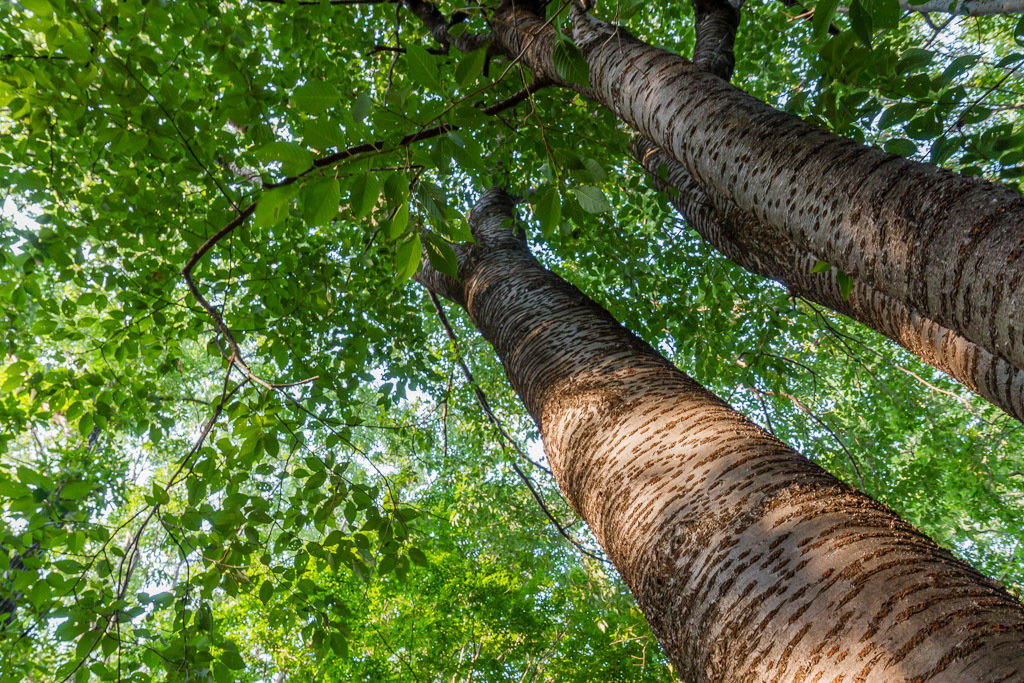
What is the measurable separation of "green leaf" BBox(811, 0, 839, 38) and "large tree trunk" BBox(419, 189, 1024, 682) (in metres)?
0.87

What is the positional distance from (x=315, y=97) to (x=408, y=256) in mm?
346

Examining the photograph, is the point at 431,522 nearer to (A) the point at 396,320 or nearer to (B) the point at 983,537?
(A) the point at 396,320

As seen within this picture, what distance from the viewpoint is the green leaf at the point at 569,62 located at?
42.4 inches

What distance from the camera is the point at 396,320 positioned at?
14.1ft

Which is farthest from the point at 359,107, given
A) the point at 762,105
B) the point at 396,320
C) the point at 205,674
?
the point at 396,320

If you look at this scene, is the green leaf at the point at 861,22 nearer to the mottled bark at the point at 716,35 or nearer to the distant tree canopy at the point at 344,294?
the distant tree canopy at the point at 344,294

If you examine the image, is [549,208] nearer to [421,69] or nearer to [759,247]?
[421,69]

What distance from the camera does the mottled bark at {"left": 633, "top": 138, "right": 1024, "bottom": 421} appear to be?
2053 millimetres

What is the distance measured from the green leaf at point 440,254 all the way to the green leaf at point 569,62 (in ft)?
1.47

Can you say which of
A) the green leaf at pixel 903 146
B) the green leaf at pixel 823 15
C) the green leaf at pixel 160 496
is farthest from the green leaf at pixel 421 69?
the green leaf at pixel 160 496

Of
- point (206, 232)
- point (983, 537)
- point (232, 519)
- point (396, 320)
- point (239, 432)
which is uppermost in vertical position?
point (396, 320)

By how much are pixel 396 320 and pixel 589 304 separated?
2.50 meters

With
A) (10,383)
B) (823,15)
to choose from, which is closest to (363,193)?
(823,15)

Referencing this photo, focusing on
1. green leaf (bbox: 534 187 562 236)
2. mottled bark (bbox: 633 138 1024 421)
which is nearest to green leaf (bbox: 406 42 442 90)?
green leaf (bbox: 534 187 562 236)
